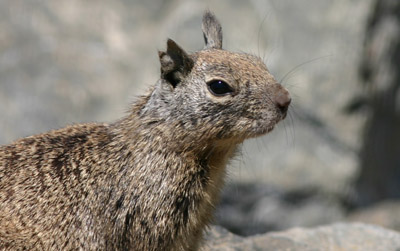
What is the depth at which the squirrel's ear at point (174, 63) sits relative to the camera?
13.8 feet

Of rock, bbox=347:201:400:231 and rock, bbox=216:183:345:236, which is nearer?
rock, bbox=216:183:345:236

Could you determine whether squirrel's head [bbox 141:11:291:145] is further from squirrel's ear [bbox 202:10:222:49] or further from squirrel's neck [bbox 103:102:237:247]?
squirrel's ear [bbox 202:10:222:49]

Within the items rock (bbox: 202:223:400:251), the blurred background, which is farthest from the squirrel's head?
the blurred background

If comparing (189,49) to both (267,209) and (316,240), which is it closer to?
(267,209)

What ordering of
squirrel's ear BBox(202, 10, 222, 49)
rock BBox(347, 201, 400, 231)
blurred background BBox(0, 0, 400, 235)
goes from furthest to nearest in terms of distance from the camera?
rock BBox(347, 201, 400, 231)
blurred background BBox(0, 0, 400, 235)
squirrel's ear BBox(202, 10, 222, 49)

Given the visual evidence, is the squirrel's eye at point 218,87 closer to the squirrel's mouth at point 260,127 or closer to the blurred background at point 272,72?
the squirrel's mouth at point 260,127

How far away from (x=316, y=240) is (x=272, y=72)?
2.81m

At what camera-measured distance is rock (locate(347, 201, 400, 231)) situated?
8.33 metres

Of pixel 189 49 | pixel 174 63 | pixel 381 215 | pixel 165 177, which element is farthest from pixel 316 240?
pixel 381 215

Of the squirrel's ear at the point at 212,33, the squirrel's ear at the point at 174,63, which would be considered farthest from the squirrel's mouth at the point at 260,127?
the squirrel's ear at the point at 212,33

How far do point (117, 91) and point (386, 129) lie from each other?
10.8 ft

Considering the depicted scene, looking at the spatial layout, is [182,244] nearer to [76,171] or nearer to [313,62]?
[76,171]

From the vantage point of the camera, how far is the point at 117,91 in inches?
319

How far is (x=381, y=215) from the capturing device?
28.2ft
